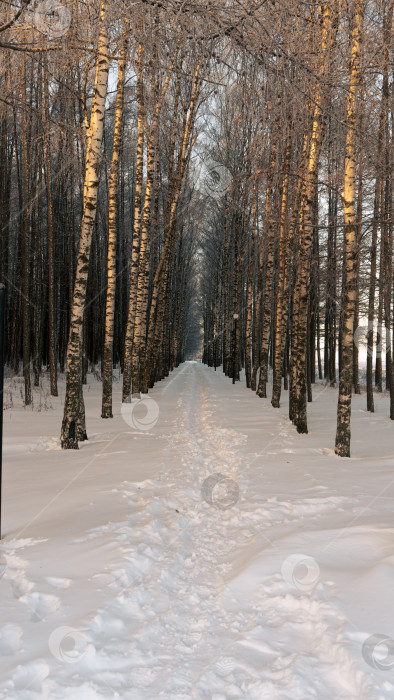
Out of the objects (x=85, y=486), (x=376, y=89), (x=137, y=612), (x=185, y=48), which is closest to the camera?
(x=137, y=612)

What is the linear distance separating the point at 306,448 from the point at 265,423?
255cm

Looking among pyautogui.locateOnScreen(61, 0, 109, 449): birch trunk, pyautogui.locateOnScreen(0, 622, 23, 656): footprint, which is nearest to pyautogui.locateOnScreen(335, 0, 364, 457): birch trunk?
pyautogui.locateOnScreen(61, 0, 109, 449): birch trunk

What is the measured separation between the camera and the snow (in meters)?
2.16

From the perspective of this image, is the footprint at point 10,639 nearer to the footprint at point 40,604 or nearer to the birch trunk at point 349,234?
the footprint at point 40,604

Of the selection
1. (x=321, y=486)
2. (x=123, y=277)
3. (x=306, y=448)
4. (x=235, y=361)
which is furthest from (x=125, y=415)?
(x=123, y=277)

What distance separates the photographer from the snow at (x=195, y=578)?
2.16 metres

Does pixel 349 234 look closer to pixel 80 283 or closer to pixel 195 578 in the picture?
pixel 80 283

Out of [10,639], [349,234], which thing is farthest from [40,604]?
[349,234]

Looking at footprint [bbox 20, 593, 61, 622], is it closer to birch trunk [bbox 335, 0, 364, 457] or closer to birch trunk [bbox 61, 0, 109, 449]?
birch trunk [bbox 61, 0, 109, 449]

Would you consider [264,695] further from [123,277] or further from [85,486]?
[123,277]

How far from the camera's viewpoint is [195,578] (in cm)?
324

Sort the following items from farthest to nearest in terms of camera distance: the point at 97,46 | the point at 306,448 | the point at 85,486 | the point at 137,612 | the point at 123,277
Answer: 1. the point at 123,277
2. the point at 306,448
3. the point at 97,46
4. the point at 85,486
5. the point at 137,612

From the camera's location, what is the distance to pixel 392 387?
41.9 feet

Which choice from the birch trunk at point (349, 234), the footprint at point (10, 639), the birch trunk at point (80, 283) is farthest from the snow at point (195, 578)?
the birch trunk at point (349, 234)
